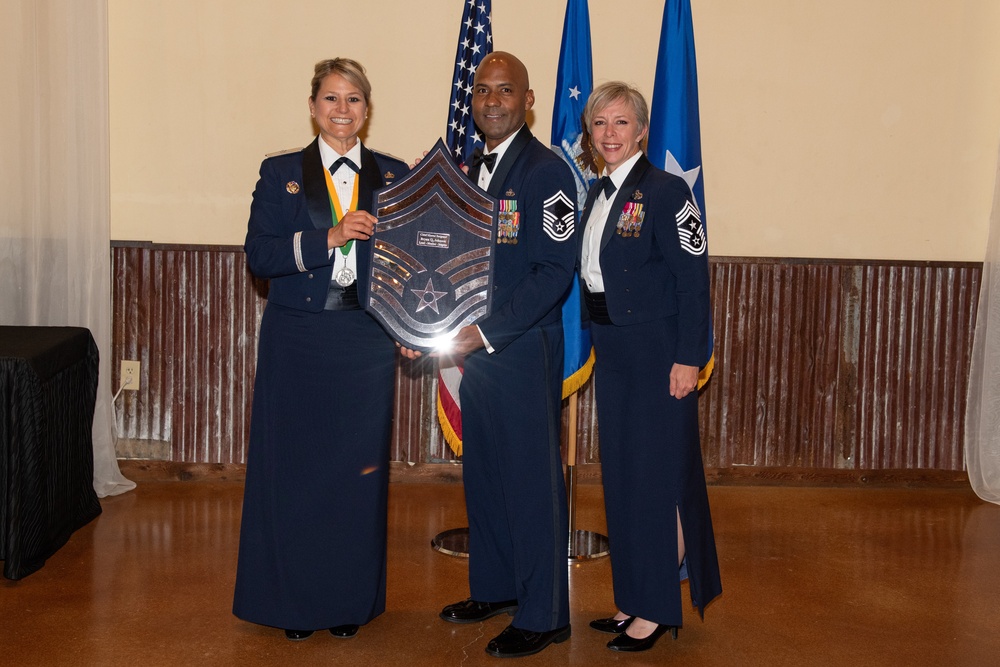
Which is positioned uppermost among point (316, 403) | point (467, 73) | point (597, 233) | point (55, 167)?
point (467, 73)

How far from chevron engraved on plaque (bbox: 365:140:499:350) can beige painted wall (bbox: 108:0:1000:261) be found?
1.99m

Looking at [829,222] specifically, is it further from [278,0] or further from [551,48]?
[278,0]

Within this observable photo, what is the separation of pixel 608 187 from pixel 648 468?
79cm

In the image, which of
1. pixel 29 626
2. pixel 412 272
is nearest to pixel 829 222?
pixel 412 272

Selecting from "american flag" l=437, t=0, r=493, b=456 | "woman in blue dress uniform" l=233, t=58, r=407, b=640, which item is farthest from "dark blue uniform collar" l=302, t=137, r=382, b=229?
"american flag" l=437, t=0, r=493, b=456

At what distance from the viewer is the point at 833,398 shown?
15.5ft

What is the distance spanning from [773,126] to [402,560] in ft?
8.55

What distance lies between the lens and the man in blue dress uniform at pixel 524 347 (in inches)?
108

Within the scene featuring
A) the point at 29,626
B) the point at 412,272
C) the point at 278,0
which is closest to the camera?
the point at 412,272

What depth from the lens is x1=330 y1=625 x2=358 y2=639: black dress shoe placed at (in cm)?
A: 292

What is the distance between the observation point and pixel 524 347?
2.80m

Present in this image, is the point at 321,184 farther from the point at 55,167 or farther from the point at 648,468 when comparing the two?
the point at 55,167

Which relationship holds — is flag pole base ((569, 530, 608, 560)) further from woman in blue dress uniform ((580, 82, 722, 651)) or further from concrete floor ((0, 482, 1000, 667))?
woman in blue dress uniform ((580, 82, 722, 651))

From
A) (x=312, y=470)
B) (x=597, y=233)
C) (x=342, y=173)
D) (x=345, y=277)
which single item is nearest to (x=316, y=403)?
(x=312, y=470)
